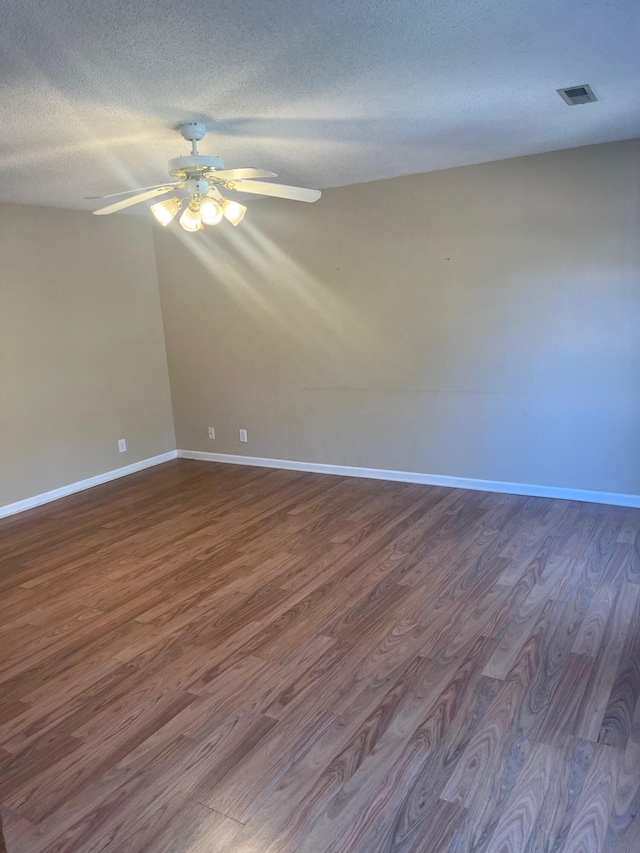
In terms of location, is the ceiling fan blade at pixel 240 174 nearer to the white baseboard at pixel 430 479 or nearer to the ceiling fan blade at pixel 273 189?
the ceiling fan blade at pixel 273 189

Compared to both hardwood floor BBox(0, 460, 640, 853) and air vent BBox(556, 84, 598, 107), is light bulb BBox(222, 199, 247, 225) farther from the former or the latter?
hardwood floor BBox(0, 460, 640, 853)

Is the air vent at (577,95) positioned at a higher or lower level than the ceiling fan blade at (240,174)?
higher

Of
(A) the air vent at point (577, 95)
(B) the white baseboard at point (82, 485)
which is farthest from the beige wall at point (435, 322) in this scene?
(A) the air vent at point (577, 95)

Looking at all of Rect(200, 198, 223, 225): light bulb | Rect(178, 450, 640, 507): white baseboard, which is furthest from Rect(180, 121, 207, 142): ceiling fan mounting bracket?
Rect(178, 450, 640, 507): white baseboard

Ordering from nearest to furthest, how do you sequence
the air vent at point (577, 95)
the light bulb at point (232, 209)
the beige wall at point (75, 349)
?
the air vent at point (577, 95)
the light bulb at point (232, 209)
the beige wall at point (75, 349)

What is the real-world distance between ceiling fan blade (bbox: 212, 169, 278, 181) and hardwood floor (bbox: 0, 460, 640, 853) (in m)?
2.19

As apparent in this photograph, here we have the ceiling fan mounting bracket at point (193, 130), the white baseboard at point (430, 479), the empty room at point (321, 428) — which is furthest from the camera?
the white baseboard at point (430, 479)

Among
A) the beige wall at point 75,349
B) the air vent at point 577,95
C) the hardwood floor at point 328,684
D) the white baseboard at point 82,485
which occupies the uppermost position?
the air vent at point 577,95

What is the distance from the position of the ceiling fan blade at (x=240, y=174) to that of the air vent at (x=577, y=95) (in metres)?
1.41

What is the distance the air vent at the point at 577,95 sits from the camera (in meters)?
2.71

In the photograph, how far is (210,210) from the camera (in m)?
3.18

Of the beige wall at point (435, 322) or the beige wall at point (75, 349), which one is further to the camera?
the beige wall at point (75, 349)

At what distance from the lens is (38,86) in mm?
2318

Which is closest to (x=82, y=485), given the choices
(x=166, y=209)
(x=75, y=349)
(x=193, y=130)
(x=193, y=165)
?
(x=75, y=349)
